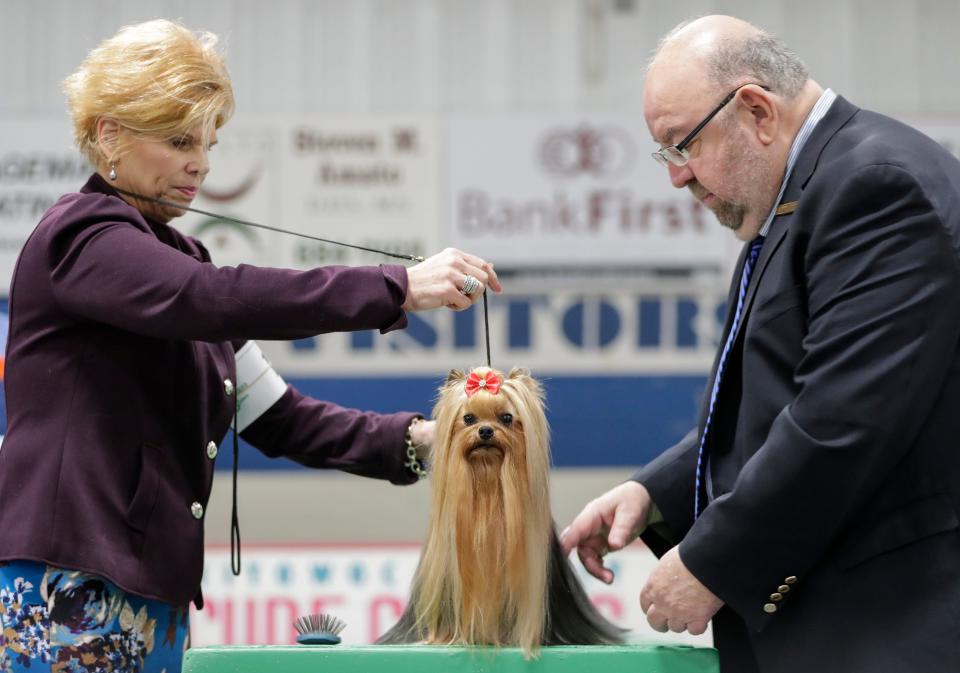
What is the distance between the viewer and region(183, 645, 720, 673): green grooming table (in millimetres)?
1915

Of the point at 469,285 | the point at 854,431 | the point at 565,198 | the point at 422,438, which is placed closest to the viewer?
the point at 854,431

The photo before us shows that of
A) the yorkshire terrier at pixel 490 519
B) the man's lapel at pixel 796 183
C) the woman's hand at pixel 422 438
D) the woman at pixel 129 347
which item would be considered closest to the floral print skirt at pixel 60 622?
the woman at pixel 129 347

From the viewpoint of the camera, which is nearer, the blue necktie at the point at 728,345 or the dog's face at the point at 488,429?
the blue necktie at the point at 728,345

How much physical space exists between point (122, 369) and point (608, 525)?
95 centimetres

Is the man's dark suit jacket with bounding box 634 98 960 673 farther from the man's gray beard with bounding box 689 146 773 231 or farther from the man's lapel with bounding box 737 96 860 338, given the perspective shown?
the man's gray beard with bounding box 689 146 773 231

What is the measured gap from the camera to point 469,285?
2057 mm

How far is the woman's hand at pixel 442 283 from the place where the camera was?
2.03m

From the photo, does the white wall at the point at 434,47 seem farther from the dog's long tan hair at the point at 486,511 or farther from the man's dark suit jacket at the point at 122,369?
the man's dark suit jacket at the point at 122,369

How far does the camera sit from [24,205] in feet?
19.6

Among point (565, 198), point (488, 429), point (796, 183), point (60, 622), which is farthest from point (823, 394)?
point (565, 198)

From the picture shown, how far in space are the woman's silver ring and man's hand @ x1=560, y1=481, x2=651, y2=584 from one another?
524 millimetres

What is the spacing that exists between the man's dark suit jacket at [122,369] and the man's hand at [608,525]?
613 mm

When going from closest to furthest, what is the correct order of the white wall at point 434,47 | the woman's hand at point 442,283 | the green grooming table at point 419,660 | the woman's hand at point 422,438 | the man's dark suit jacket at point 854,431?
the man's dark suit jacket at point 854,431, the green grooming table at point 419,660, the woman's hand at point 442,283, the woman's hand at point 422,438, the white wall at point 434,47

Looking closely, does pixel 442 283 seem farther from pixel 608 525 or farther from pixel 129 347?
pixel 608 525
